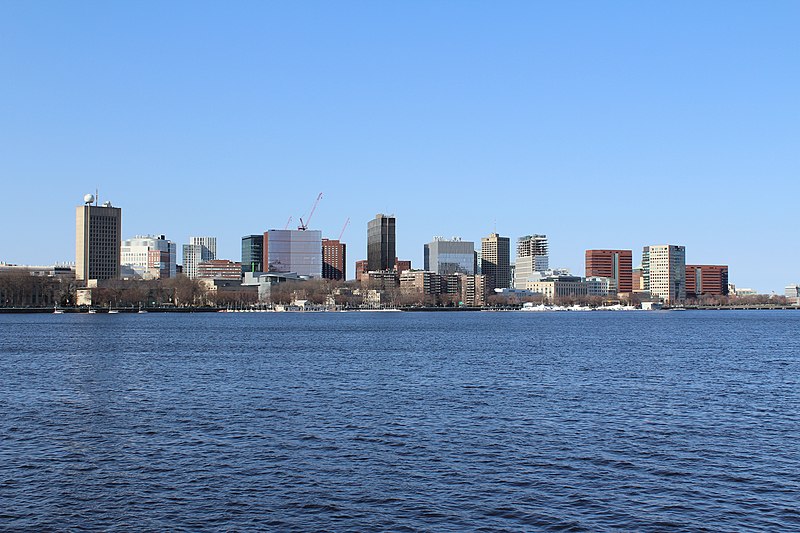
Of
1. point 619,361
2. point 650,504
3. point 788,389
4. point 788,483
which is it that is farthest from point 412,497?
point 619,361

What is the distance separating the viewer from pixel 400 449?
3228 cm

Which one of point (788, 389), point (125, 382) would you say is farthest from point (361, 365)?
point (788, 389)

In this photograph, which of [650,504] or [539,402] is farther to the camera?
[539,402]

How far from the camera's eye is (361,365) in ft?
222

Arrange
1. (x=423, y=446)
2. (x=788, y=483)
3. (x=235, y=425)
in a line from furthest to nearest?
(x=235, y=425) < (x=423, y=446) < (x=788, y=483)

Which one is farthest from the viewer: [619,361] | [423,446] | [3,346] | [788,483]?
[3,346]

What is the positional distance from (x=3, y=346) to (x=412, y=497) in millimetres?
78833

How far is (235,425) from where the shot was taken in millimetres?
37406

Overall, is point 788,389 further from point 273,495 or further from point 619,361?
point 273,495

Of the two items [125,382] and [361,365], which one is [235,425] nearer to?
[125,382]

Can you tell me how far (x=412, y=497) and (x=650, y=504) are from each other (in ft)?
21.2

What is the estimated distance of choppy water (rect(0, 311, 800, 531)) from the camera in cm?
2420

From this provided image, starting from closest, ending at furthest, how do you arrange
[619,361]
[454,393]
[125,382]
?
[454,393]
[125,382]
[619,361]

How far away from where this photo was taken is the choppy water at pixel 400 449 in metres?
24.2
